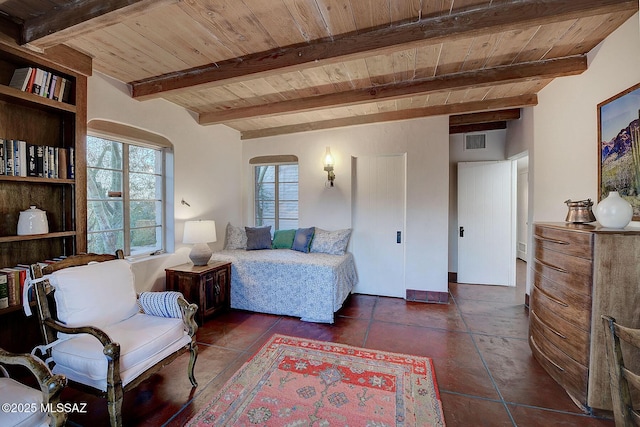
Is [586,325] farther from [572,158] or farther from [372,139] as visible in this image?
[372,139]

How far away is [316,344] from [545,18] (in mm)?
3070

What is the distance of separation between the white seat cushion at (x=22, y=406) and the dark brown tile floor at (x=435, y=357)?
0.61 m

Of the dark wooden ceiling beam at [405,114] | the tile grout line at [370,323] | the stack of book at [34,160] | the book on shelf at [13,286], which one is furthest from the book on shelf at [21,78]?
the tile grout line at [370,323]

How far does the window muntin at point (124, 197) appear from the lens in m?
2.73

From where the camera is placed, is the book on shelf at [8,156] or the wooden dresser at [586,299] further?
the book on shelf at [8,156]

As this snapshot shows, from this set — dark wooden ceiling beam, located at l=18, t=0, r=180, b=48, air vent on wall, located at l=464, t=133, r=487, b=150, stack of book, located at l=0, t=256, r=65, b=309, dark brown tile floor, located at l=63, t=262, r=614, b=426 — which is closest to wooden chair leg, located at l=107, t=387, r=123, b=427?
dark brown tile floor, located at l=63, t=262, r=614, b=426

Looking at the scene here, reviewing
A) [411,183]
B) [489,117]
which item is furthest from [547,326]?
[489,117]

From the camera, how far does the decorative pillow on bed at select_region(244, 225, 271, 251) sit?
409cm

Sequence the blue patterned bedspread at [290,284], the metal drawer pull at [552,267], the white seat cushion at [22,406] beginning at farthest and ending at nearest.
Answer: the blue patterned bedspread at [290,284] → the metal drawer pull at [552,267] → the white seat cushion at [22,406]

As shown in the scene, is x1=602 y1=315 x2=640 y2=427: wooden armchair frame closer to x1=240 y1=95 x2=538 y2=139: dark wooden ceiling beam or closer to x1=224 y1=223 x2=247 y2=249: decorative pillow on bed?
x1=240 y1=95 x2=538 y2=139: dark wooden ceiling beam

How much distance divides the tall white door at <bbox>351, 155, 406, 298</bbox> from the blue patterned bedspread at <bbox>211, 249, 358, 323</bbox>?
0.61 meters

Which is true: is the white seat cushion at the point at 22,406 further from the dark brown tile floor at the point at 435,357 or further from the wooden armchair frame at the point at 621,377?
the wooden armchair frame at the point at 621,377

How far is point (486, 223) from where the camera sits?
460cm

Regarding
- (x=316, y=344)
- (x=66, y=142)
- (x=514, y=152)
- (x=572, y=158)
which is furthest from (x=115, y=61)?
(x=514, y=152)
